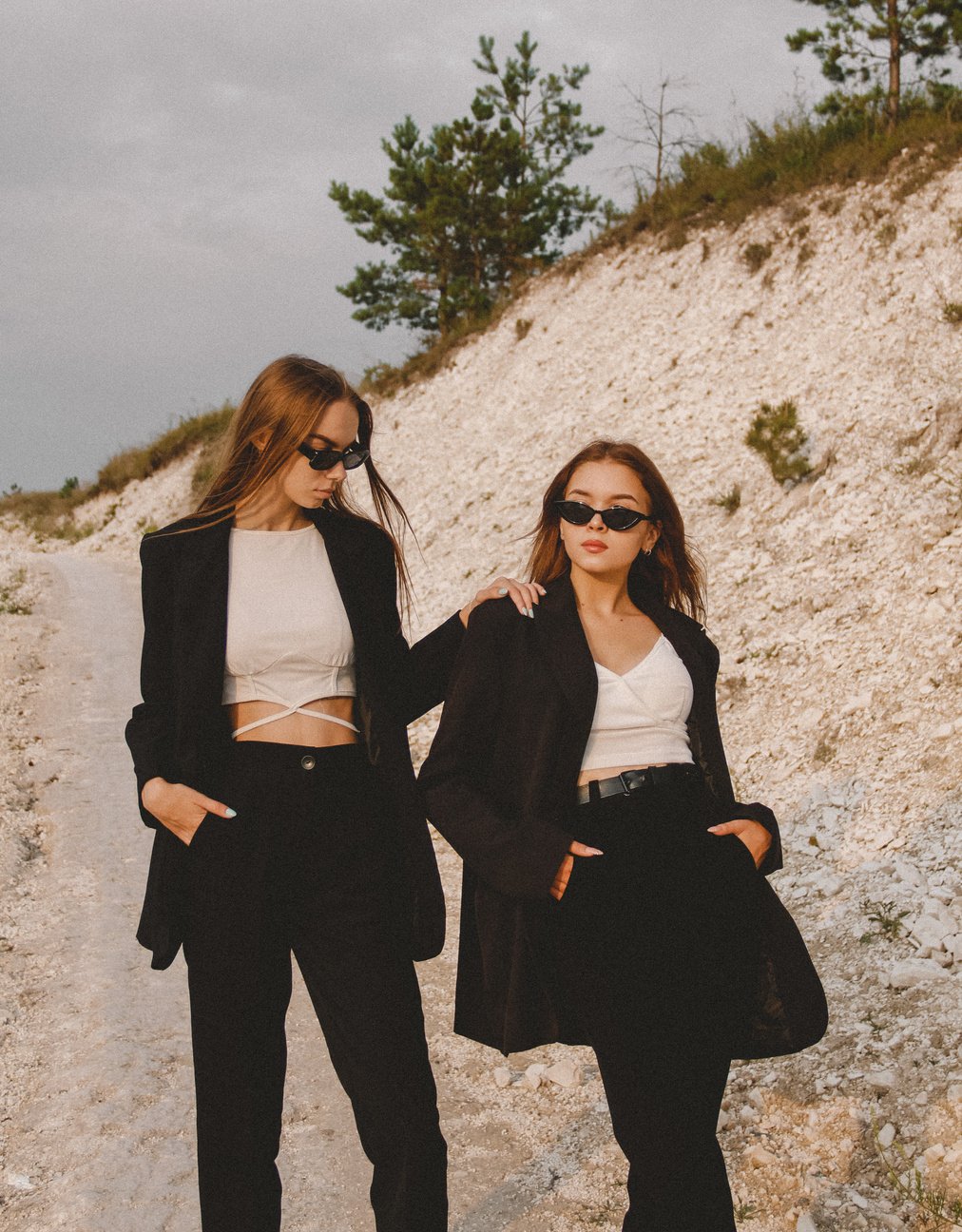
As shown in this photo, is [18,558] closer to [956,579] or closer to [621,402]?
[621,402]

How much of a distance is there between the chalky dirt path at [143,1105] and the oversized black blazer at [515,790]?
142 centimetres

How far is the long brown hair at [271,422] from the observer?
2906 mm

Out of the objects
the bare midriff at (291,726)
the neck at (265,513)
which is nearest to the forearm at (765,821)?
the bare midriff at (291,726)

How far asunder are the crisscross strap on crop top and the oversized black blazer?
36cm

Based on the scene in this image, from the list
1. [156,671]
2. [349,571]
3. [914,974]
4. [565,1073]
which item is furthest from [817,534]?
[156,671]

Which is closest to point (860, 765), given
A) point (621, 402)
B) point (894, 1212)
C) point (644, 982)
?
point (894, 1212)

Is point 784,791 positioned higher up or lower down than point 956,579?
lower down

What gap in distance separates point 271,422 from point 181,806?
1.07 metres

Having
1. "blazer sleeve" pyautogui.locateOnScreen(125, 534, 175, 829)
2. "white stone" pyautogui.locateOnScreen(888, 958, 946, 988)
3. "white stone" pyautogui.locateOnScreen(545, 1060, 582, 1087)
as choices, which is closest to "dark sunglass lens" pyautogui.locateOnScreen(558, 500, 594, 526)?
"blazer sleeve" pyautogui.locateOnScreen(125, 534, 175, 829)

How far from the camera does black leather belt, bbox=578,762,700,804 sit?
2.65m

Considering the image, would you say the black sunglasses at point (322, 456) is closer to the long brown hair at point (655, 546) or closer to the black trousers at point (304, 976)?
the long brown hair at point (655, 546)

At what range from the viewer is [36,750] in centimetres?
934

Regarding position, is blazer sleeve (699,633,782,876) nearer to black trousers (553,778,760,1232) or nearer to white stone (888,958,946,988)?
black trousers (553,778,760,1232)

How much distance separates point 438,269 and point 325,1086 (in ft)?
68.1
